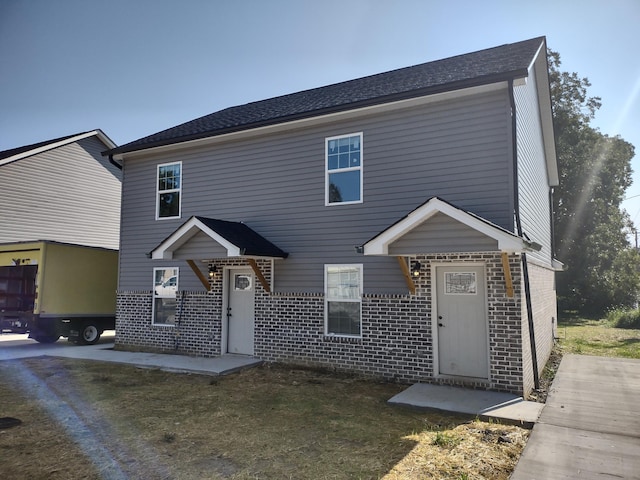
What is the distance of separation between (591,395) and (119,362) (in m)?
9.53

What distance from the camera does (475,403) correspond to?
627 centimetres

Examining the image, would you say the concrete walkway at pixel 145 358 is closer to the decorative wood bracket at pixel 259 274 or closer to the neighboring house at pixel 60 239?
the neighboring house at pixel 60 239

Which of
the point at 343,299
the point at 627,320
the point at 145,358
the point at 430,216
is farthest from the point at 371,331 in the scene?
the point at 627,320

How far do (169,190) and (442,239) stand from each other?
25.1 ft

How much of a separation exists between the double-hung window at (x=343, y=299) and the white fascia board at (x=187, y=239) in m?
2.04

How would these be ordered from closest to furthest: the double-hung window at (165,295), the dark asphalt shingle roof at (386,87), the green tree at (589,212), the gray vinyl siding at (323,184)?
the gray vinyl siding at (323,184) < the dark asphalt shingle roof at (386,87) < the double-hung window at (165,295) < the green tree at (589,212)

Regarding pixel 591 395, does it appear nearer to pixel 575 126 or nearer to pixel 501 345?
pixel 501 345

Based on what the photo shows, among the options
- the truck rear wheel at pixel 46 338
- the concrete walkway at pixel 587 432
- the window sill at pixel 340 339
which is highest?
the window sill at pixel 340 339

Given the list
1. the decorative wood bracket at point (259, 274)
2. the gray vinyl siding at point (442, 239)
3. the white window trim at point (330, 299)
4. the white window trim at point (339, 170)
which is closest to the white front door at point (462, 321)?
the gray vinyl siding at point (442, 239)

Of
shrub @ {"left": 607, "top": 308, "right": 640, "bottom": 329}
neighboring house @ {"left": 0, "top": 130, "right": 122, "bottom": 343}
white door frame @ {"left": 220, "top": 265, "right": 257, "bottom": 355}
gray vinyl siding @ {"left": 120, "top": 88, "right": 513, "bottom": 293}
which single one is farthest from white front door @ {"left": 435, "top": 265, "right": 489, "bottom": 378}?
shrub @ {"left": 607, "top": 308, "right": 640, "bottom": 329}

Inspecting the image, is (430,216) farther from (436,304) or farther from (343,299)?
(343,299)

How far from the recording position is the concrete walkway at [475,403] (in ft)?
18.8

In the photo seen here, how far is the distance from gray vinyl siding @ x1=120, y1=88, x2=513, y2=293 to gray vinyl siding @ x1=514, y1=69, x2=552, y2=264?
79cm

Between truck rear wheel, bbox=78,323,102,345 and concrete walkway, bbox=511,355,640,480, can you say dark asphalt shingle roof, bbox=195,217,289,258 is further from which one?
truck rear wheel, bbox=78,323,102,345
